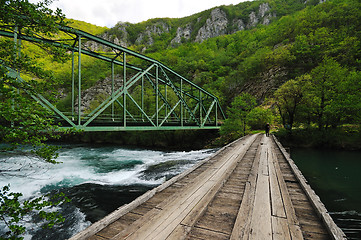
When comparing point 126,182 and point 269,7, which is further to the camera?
point 269,7

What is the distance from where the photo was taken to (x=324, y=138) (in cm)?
1686

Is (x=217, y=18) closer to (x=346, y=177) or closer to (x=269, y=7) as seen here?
(x=269, y=7)

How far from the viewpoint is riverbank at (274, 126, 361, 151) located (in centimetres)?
1562

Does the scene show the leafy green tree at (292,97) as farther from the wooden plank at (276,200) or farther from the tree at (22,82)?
the tree at (22,82)

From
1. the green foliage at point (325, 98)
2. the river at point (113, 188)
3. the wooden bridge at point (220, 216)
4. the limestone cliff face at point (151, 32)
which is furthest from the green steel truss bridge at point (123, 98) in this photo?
the limestone cliff face at point (151, 32)

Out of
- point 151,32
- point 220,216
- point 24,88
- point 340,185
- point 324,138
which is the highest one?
point 151,32

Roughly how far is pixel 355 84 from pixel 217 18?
418 feet

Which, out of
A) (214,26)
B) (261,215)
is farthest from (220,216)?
(214,26)

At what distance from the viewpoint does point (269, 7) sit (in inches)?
4264

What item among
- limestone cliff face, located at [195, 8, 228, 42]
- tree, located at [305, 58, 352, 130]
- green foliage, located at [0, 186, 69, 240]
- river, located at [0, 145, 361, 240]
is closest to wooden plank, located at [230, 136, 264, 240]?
green foliage, located at [0, 186, 69, 240]

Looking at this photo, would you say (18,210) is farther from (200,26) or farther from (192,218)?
(200,26)

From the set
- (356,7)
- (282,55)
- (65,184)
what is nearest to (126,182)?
(65,184)

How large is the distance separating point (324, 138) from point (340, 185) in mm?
12104

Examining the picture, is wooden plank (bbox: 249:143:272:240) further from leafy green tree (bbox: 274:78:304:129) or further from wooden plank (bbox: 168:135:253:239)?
leafy green tree (bbox: 274:78:304:129)
